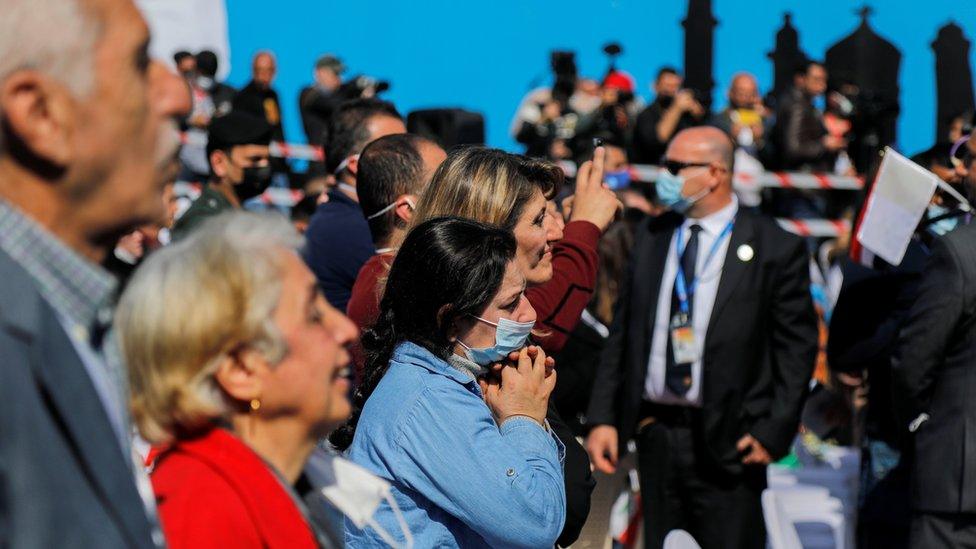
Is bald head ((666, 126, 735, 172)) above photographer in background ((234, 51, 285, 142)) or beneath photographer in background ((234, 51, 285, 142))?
above

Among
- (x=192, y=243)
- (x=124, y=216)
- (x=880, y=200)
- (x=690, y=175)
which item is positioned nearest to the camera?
(x=124, y=216)

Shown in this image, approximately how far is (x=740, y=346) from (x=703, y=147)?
1011 millimetres

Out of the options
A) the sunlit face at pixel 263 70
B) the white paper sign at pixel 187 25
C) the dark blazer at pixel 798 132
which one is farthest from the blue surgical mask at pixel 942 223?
the white paper sign at pixel 187 25

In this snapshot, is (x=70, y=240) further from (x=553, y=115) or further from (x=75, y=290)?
(x=553, y=115)

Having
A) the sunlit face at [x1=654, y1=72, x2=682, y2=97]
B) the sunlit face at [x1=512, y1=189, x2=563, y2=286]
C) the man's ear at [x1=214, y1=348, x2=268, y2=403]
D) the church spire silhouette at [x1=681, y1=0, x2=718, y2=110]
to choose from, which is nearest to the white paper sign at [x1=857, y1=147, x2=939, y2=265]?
the sunlit face at [x1=512, y1=189, x2=563, y2=286]

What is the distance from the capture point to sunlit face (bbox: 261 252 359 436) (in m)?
1.95

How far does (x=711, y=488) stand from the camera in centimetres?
553

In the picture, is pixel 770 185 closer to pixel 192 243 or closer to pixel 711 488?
pixel 711 488

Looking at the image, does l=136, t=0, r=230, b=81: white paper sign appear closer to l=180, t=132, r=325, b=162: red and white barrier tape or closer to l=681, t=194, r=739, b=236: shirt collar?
l=180, t=132, r=325, b=162: red and white barrier tape

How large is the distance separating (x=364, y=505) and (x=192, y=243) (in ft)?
1.51

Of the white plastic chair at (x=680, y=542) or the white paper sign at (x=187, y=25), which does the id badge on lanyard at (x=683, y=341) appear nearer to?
the white plastic chair at (x=680, y=542)

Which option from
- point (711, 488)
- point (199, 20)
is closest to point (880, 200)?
point (711, 488)

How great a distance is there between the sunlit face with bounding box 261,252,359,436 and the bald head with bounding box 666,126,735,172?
164 inches

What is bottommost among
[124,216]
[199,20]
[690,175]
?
[199,20]
